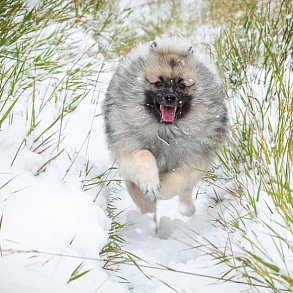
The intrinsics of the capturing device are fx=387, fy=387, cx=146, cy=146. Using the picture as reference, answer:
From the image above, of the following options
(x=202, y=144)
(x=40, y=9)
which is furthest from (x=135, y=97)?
(x=40, y=9)

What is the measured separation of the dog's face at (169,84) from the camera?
280cm

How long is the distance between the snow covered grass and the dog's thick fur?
0.19m

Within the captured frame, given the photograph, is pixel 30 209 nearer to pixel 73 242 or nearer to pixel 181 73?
pixel 73 242

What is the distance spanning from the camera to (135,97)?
2.96m

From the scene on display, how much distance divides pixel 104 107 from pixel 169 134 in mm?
650

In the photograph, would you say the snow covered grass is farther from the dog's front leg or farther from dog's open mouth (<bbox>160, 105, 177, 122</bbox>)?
dog's open mouth (<bbox>160, 105, 177, 122</bbox>)

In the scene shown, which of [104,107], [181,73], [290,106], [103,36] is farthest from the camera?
[103,36]

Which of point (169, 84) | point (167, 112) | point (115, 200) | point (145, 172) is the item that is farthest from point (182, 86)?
point (115, 200)

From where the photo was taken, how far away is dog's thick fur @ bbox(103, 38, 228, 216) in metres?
2.85

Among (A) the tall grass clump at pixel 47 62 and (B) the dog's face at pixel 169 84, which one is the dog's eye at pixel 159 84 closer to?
(B) the dog's face at pixel 169 84

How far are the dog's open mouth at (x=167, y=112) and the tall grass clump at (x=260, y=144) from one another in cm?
45

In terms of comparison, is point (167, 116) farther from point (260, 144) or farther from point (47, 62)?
point (47, 62)

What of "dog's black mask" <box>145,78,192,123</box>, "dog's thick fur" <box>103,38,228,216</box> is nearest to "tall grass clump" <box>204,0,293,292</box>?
"dog's thick fur" <box>103,38,228,216</box>

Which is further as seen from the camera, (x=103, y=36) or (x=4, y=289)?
(x=103, y=36)
